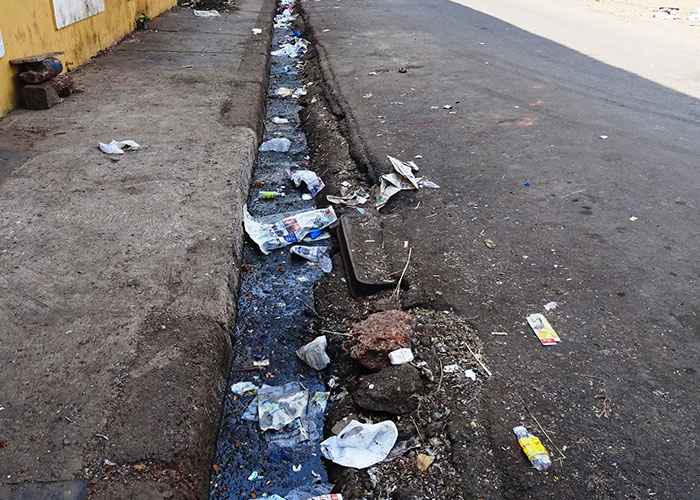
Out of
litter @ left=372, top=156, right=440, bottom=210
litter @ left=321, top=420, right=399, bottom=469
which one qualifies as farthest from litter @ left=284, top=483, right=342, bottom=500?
litter @ left=372, top=156, right=440, bottom=210

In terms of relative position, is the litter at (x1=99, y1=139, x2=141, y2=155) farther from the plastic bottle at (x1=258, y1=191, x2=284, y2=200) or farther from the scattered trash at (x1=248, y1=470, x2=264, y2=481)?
the scattered trash at (x1=248, y1=470, x2=264, y2=481)

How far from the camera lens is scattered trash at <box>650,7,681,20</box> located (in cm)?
1090

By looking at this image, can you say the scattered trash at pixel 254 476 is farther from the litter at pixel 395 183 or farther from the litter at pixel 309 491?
the litter at pixel 395 183

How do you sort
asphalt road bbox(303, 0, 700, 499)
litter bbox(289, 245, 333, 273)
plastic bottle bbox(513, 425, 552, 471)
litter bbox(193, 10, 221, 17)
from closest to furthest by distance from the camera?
plastic bottle bbox(513, 425, 552, 471), asphalt road bbox(303, 0, 700, 499), litter bbox(289, 245, 333, 273), litter bbox(193, 10, 221, 17)

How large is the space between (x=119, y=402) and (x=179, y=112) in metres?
3.49

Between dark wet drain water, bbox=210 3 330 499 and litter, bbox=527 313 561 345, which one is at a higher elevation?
litter, bbox=527 313 561 345

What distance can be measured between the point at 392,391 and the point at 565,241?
1.59 metres

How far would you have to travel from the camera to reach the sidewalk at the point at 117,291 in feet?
5.92

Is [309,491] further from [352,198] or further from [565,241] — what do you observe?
[352,198]

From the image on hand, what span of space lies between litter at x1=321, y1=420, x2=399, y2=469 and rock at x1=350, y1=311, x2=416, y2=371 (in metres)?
0.31

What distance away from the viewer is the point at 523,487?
179cm

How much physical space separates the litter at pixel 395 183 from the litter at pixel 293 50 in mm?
5236

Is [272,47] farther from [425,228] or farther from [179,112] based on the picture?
[425,228]

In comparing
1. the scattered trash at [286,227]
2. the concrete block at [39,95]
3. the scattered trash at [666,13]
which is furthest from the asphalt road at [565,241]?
the scattered trash at [666,13]
